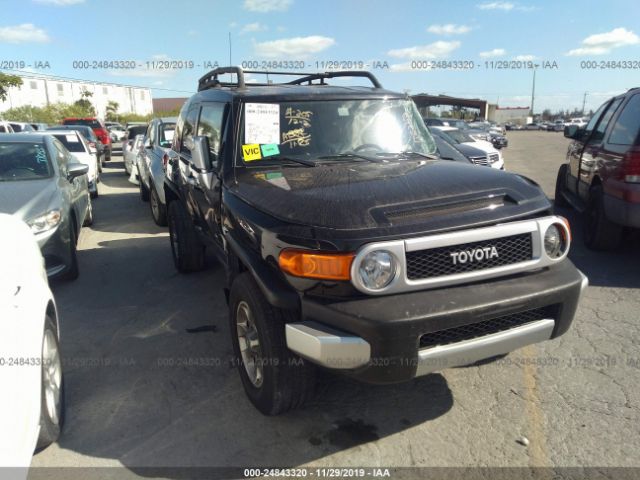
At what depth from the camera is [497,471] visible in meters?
2.56

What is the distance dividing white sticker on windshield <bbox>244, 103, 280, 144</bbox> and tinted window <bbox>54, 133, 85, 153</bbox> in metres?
9.28

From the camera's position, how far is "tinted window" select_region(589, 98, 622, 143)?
20.5 ft

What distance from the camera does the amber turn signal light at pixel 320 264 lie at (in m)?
2.43

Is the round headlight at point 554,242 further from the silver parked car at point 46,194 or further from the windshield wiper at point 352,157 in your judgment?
the silver parked car at point 46,194

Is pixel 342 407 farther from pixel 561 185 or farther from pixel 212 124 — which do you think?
pixel 561 185

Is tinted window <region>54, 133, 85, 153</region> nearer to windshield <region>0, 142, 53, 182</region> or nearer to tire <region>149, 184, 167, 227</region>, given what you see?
tire <region>149, 184, 167, 227</region>

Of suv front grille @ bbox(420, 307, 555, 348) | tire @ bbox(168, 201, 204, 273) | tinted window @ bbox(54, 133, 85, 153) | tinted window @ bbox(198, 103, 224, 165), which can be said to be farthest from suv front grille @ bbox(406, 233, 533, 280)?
tinted window @ bbox(54, 133, 85, 153)

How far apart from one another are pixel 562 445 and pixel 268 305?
179 centimetres

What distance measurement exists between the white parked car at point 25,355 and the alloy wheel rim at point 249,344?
110 centimetres

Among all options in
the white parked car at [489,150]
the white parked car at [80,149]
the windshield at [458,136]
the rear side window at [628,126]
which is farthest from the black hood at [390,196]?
Result: the windshield at [458,136]

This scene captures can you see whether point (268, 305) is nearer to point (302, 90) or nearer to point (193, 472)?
point (193, 472)

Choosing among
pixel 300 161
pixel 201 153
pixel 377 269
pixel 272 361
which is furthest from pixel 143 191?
pixel 377 269

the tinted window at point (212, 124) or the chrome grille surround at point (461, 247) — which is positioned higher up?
the tinted window at point (212, 124)

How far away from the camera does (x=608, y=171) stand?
18.4 feet
